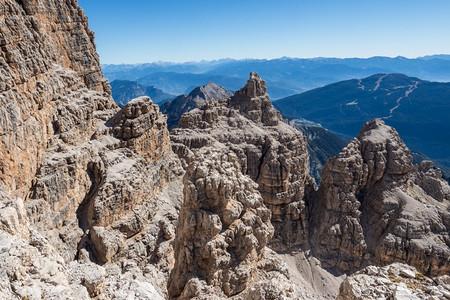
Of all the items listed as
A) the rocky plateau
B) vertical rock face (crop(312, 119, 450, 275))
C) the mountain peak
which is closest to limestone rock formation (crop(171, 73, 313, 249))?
the rocky plateau

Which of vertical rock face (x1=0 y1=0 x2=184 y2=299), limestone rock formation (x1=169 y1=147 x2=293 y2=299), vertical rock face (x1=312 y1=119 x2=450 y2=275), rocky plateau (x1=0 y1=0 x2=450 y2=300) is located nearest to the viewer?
rocky plateau (x1=0 y1=0 x2=450 y2=300)

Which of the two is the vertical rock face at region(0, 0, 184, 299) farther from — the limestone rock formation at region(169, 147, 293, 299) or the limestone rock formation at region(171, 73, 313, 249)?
the limestone rock formation at region(171, 73, 313, 249)

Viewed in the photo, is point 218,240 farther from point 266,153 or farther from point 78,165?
point 266,153

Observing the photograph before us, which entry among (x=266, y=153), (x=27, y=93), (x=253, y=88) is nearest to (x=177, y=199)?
(x=27, y=93)

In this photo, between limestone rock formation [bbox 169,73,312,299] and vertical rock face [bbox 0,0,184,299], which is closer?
limestone rock formation [bbox 169,73,312,299]

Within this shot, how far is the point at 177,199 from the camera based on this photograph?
48.3 meters

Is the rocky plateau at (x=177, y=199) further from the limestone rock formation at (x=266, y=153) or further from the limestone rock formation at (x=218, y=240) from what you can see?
the limestone rock formation at (x=266, y=153)

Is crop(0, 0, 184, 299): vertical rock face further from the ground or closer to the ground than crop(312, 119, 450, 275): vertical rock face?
further from the ground

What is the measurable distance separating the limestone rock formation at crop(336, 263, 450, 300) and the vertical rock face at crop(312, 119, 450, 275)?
154 feet

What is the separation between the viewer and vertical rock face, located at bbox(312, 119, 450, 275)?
57.5m

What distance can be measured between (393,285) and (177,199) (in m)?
36.6

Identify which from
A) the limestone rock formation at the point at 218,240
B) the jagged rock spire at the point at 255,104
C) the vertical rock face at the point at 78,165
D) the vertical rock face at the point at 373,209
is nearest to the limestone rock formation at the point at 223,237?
the limestone rock formation at the point at 218,240

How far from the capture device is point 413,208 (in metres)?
60.4

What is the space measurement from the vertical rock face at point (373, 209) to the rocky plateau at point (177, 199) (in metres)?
0.23
